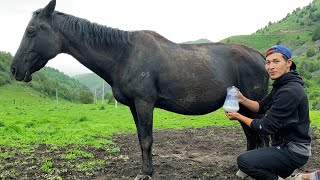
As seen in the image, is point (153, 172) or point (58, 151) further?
point (58, 151)

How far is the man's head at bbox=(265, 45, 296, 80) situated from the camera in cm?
443

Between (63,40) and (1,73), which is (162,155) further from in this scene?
(1,73)

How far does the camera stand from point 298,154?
437 cm

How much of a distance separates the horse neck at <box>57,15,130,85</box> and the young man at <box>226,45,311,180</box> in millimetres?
2965

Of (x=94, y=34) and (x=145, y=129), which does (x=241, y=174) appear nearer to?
(x=145, y=129)

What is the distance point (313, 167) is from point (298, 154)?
10.9ft

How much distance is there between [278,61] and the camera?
4434mm

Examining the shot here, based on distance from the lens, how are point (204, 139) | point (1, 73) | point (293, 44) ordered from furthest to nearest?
point (293, 44)
point (1, 73)
point (204, 139)

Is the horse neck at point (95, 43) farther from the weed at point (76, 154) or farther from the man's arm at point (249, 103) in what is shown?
the weed at point (76, 154)

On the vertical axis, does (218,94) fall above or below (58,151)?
above

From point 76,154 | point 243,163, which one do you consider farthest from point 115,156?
point 243,163

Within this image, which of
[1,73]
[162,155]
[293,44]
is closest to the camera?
[162,155]

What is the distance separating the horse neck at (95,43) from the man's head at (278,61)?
302 cm

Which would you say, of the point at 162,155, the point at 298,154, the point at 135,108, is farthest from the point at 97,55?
the point at 298,154
